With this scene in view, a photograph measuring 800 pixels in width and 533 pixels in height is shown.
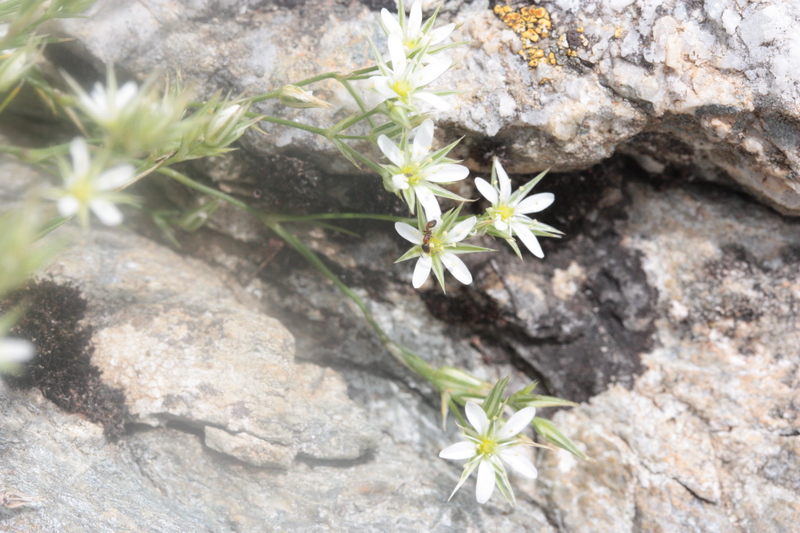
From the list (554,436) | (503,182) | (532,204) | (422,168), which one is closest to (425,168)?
(422,168)

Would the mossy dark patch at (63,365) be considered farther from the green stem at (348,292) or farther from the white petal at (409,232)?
the white petal at (409,232)

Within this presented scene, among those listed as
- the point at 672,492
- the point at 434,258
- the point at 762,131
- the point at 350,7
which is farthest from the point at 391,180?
the point at 672,492

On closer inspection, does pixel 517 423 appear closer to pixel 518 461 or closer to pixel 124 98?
pixel 518 461

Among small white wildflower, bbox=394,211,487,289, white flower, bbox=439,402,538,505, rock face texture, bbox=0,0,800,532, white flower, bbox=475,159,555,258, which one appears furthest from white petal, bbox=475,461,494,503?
white flower, bbox=475,159,555,258

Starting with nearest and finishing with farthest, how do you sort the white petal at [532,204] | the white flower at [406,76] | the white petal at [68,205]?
the white petal at [68,205]
the white flower at [406,76]
the white petal at [532,204]

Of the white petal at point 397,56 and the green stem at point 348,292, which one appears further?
the green stem at point 348,292

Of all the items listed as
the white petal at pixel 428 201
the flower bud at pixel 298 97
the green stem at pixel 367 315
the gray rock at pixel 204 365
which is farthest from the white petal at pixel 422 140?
the gray rock at pixel 204 365
